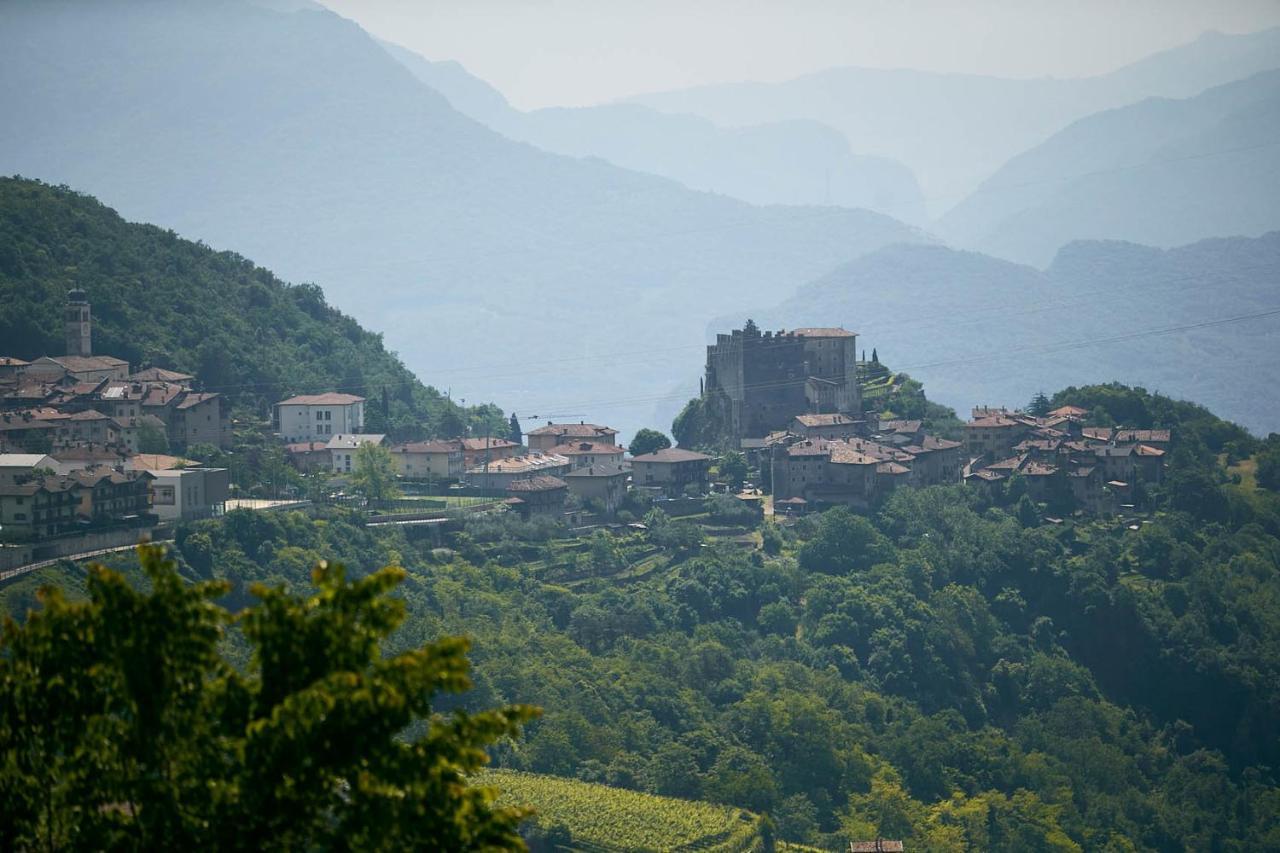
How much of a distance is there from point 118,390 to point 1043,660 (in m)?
31.9

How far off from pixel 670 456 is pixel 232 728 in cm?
6399

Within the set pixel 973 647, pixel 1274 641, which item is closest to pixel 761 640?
pixel 973 647

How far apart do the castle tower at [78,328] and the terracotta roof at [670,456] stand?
2012 cm

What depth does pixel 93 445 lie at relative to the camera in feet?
213

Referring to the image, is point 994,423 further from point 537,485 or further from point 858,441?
point 537,485

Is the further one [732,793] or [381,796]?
[732,793]

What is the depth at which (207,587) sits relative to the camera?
1402 centimetres

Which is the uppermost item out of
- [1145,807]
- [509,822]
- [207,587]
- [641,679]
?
[207,587]

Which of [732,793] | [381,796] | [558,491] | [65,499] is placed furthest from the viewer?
[558,491]

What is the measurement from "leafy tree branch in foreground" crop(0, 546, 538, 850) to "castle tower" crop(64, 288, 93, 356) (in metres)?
62.9

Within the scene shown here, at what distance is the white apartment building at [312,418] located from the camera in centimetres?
7750

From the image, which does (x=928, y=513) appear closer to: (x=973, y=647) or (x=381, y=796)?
(x=973, y=647)

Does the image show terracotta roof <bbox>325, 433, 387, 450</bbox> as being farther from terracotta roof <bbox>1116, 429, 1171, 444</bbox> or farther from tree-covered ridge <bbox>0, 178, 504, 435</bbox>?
terracotta roof <bbox>1116, 429, 1171, 444</bbox>

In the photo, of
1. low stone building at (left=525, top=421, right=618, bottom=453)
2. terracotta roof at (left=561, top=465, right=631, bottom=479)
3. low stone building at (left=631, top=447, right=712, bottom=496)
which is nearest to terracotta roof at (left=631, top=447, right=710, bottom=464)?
low stone building at (left=631, top=447, right=712, bottom=496)
